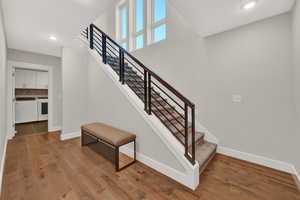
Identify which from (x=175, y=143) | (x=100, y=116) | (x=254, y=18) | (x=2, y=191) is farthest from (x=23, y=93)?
(x=254, y=18)

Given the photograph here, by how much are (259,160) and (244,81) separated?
1375mm

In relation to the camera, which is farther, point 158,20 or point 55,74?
point 55,74

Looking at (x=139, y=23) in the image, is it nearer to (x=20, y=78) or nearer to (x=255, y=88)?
(x=255, y=88)

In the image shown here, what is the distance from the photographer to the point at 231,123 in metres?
2.32

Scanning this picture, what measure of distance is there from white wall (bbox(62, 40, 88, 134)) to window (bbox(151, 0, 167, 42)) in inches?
88.2

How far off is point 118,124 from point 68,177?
46.4 inches

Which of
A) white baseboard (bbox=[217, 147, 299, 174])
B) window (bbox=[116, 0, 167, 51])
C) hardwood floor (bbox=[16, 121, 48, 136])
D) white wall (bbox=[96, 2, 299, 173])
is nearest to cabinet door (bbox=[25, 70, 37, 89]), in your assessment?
hardwood floor (bbox=[16, 121, 48, 136])

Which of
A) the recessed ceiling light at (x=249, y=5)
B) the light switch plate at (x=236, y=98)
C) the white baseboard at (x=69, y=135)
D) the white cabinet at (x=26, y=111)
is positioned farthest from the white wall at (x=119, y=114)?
the white cabinet at (x=26, y=111)

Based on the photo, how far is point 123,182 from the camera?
1.68m

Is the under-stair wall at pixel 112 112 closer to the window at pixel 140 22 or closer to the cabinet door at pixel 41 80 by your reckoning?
the window at pixel 140 22

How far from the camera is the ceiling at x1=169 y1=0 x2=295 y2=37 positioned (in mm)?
1619

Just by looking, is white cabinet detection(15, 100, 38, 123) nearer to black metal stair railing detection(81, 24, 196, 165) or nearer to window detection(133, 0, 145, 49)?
black metal stair railing detection(81, 24, 196, 165)

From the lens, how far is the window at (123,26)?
4.92 meters

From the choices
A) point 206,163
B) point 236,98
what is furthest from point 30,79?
point 236,98
